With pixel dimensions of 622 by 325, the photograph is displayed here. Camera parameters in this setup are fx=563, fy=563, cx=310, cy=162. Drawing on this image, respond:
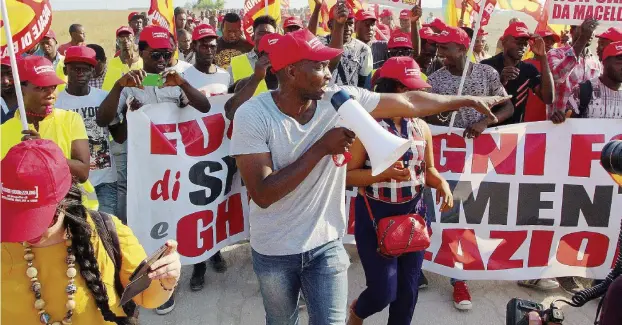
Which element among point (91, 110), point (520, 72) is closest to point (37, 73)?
point (91, 110)

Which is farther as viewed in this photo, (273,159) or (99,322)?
(273,159)

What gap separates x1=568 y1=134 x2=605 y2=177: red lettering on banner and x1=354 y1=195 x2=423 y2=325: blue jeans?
75.3 inches

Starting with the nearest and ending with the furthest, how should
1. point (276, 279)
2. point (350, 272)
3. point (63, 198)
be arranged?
point (63, 198) < point (276, 279) < point (350, 272)

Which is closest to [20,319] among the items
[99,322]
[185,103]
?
[99,322]

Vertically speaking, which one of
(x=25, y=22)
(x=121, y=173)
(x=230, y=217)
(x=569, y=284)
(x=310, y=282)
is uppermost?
(x=25, y=22)

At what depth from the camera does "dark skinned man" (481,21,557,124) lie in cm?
461

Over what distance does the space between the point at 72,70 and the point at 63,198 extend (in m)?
2.83

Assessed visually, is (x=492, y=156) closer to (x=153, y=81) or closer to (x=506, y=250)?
(x=506, y=250)

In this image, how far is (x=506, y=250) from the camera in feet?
14.7

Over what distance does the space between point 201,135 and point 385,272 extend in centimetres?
201

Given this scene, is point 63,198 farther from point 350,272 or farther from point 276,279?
point 350,272

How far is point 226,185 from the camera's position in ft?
15.0

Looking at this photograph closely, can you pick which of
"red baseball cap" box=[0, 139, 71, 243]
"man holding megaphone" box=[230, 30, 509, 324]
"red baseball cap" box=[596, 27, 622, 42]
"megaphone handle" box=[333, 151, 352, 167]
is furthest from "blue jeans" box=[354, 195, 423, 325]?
"red baseball cap" box=[596, 27, 622, 42]

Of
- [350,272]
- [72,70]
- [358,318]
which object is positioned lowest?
[350,272]
